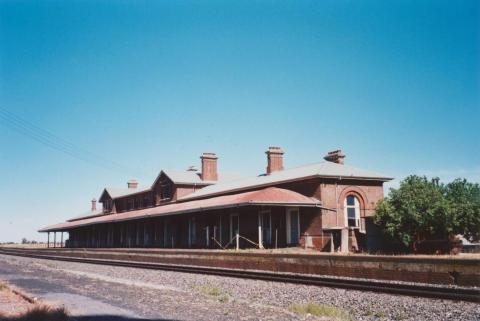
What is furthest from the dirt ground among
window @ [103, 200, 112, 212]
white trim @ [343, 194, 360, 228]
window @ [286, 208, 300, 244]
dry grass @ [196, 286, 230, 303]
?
window @ [103, 200, 112, 212]

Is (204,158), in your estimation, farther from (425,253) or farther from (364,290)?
(364,290)

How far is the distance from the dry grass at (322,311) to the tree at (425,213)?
13697mm

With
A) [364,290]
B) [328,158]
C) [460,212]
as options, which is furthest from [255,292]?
[328,158]

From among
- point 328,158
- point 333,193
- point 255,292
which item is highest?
Answer: point 328,158

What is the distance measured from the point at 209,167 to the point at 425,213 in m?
22.2

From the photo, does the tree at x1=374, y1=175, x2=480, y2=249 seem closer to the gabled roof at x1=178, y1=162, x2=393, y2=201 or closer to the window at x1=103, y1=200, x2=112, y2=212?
the gabled roof at x1=178, y1=162, x2=393, y2=201

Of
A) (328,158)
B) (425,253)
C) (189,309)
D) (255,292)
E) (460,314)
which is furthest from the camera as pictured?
(328,158)

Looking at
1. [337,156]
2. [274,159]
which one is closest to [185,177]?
[274,159]

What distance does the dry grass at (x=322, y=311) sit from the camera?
8.32 meters

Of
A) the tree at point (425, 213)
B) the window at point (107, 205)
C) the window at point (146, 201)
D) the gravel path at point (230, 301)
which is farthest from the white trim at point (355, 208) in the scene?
the window at point (107, 205)

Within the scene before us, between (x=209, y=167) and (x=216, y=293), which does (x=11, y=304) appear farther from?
(x=209, y=167)

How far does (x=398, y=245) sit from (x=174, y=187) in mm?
20294

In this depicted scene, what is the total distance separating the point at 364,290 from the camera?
11.0 metres

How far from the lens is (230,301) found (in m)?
10.3
